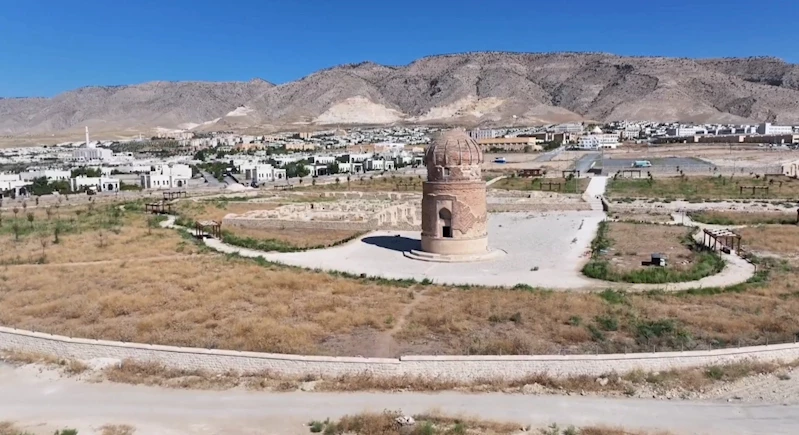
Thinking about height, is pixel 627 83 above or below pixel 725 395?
above

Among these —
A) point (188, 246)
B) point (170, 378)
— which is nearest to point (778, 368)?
point (170, 378)

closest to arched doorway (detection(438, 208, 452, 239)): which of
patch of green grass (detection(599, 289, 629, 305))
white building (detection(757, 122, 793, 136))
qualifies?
patch of green grass (detection(599, 289, 629, 305))

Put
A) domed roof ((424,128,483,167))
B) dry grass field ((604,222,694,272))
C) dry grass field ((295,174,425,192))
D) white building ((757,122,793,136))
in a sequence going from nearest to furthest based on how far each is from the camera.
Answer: dry grass field ((604,222,694,272))
domed roof ((424,128,483,167))
dry grass field ((295,174,425,192))
white building ((757,122,793,136))

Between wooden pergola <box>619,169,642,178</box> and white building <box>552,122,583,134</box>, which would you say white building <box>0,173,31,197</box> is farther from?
Result: white building <box>552,122,583,134</box>

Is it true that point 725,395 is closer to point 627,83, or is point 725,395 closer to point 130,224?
Result: point 130,224

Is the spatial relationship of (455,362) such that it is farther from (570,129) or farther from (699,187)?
(570,129)

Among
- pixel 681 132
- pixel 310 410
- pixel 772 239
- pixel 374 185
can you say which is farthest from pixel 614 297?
pixel 681 132
